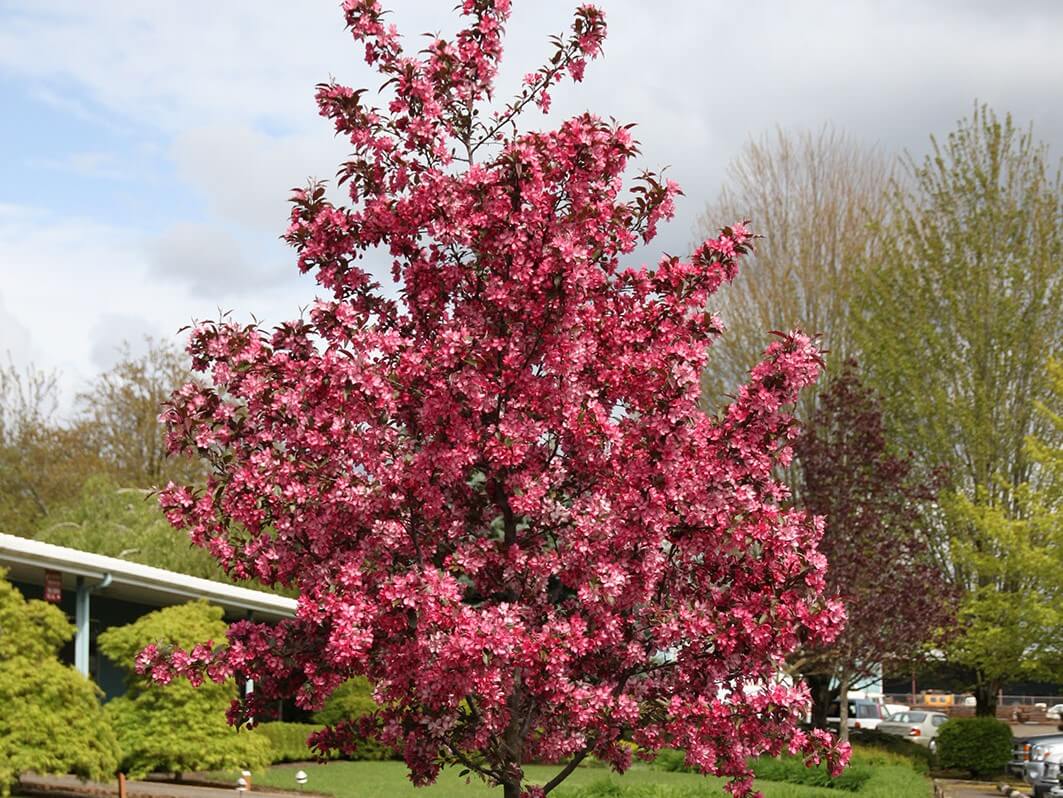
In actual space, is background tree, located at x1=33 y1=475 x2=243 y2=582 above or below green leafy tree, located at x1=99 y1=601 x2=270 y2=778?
above

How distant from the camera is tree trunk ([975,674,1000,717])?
35.8 m

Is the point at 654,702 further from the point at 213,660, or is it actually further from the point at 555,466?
the point at 213,660

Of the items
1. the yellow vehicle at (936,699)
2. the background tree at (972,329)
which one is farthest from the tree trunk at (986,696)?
the yellow vehicle at (936,699)

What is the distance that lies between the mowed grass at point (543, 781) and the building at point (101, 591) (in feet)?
11.4

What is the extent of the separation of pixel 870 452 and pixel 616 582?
782 inches

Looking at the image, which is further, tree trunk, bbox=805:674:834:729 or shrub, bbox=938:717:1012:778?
tree trunk, bbox=805:674:834:729

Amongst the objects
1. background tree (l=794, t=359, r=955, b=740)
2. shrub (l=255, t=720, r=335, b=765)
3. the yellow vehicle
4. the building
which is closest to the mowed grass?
shrub (l=255, t=720, r=335, b=765)

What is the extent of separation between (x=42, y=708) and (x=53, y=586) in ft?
17.2

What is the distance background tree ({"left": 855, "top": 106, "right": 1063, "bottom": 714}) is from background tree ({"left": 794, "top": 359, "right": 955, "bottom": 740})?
7.35 meters

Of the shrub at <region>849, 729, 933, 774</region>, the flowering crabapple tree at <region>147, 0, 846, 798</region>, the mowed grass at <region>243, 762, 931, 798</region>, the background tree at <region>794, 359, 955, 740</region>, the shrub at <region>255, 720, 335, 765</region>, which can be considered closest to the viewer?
the flowering crabapple tree at <region>147, 0, 846, 798</region>

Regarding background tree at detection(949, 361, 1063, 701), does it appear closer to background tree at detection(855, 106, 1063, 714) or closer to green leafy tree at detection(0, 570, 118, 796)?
background tree at detection(855, 106, 1063, 714)

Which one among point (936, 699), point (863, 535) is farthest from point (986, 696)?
point (936, 699)

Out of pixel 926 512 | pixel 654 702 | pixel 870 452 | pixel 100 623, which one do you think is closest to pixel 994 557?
pixel 926 512

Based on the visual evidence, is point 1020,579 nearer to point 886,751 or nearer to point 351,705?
point 886,751
